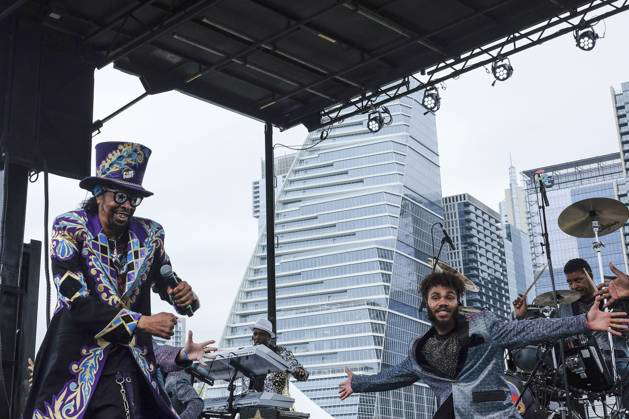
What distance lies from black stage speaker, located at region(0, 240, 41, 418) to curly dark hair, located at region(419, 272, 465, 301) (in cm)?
399

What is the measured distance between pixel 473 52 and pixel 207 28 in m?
3.61

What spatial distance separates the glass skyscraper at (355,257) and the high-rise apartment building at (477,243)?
10.5 m

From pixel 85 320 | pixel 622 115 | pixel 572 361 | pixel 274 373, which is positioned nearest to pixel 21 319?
pixel 274 373

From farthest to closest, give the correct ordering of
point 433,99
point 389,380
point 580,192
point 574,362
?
point 580,192 < point 433,99 < point 574,362 < point 389,380

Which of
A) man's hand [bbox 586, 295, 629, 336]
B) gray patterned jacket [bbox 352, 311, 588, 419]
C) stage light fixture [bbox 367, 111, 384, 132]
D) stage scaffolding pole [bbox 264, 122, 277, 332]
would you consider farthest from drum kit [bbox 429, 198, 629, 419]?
stage light fixture [bbox 367, 111, 384, 132]

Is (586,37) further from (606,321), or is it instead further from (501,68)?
(606,321)

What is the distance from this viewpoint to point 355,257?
380 feet

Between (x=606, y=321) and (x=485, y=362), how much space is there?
601 mm

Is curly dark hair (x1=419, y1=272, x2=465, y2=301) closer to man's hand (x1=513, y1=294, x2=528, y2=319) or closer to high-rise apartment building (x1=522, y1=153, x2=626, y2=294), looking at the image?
man's hand (x1=513, y1=294, x2=528, y2=319)

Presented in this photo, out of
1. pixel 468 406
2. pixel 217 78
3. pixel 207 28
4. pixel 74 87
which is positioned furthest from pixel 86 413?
pixel 217 78

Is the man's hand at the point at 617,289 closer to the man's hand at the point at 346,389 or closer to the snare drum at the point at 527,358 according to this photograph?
the man's hand at the point at 346,389

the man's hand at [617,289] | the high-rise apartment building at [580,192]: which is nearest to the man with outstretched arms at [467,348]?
the man's hand at [617,289]

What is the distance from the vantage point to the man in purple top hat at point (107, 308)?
2822 mm

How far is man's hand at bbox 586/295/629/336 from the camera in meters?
3.27
